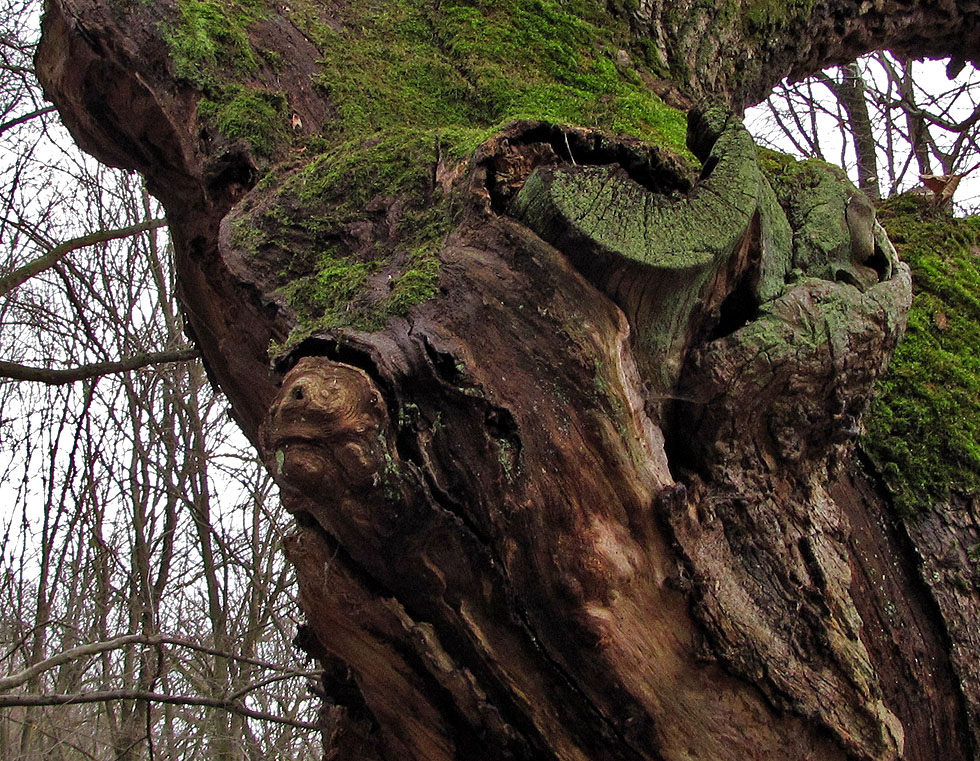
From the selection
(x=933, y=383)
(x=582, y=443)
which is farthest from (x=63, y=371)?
(x=933, y=383)

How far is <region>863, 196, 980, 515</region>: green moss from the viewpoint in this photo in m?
1.82

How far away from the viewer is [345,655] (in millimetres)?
1428

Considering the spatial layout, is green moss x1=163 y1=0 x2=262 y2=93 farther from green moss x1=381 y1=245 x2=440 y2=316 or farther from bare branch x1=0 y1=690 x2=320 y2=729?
bare branch x1=0 y1=690 x2=320 y2=729

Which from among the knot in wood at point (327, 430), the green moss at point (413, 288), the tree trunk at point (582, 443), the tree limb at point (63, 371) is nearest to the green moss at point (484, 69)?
the tree trunk at point (582, 443)

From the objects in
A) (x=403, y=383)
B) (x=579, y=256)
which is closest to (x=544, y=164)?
(x=579, y=256)

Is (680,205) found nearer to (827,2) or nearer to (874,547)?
(874,547)

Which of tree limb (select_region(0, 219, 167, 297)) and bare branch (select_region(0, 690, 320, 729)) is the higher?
tree limb (select_region(0, 219, 167, 297))

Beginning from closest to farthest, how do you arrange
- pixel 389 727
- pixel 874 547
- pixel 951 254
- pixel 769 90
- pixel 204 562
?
pixel 389 727 → pixel 874 547 → pixel 951 254 → pixel 769 90 → pixel 204 562

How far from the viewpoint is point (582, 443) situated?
1.34 m

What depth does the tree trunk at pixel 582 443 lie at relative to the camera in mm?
1299

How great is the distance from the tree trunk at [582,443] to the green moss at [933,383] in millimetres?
158

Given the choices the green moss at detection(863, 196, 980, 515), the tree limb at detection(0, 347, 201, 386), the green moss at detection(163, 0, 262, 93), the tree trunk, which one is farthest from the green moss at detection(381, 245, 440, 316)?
the tree limb at detection(0, 347, 201, 386)

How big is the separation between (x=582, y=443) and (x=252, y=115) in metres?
1.26

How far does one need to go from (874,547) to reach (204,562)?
17.6ft
